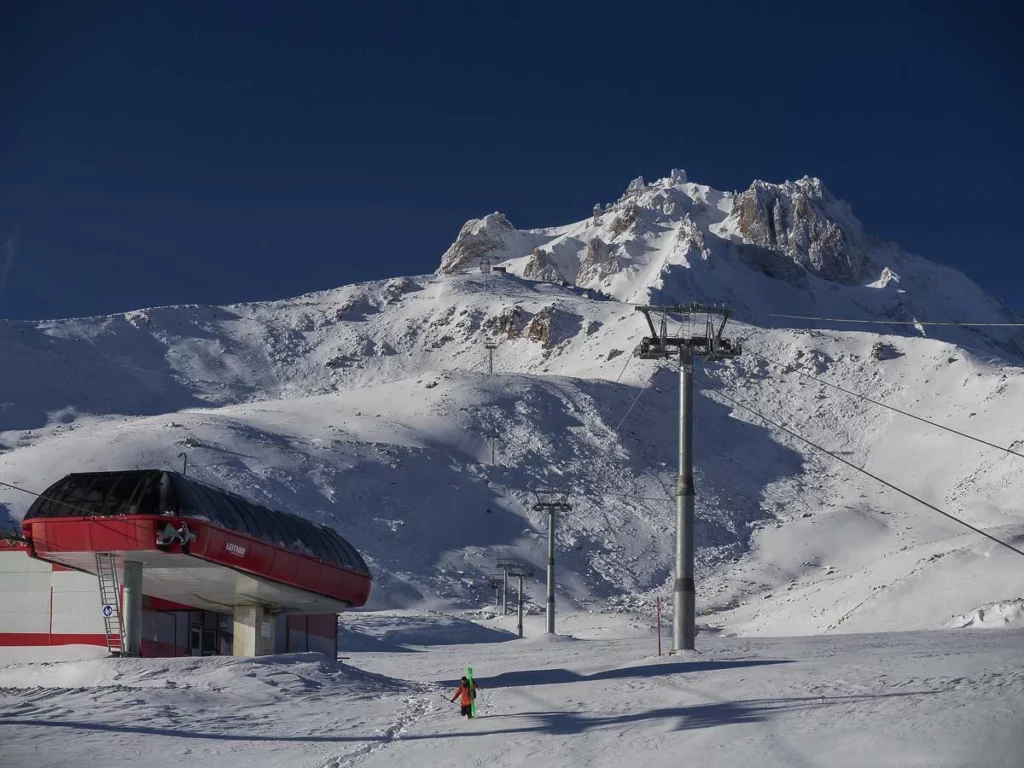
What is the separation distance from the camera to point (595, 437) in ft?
416

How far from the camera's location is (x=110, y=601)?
37188 millimetres

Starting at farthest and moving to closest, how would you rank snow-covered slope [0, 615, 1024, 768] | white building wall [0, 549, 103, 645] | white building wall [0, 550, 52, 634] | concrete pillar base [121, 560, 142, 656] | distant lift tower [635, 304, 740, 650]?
white building wall [0, 550, 52, 634] → white building wall [0, 549, 103, 645] → distant lift tower [635, 304, 740, 650] → concrete pillar base [121, 560, 142, 656] → snow-covered slope [0, 615, 1024, 768]

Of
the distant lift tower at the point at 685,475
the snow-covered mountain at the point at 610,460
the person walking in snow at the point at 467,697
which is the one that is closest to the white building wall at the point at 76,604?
the distant lift tower at the point at 685,475

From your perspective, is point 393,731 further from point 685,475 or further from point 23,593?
point 23,593

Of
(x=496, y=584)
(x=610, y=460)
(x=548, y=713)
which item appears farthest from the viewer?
(x=610, y=460)

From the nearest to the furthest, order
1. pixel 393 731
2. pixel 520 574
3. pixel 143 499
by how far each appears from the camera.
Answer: pixel 393 731 < pixel 143 499 < pixel 520 574

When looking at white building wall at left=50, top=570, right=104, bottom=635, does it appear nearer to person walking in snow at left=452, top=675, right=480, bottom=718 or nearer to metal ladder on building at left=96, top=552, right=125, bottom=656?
metal ladder on building at left=96, top=552, right=125, bottom=656

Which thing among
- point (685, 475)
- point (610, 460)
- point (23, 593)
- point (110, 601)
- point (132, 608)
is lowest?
point (132, 608)

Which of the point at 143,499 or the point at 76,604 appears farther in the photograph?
the point at 76,604

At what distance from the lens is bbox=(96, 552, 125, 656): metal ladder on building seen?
3550 centimetres

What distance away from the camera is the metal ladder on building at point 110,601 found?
35500mm

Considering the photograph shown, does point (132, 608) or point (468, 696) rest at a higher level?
point (132, 608)

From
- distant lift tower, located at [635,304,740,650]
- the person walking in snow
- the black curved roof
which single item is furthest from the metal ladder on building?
distant lift tower, located at [635,304,740,650]

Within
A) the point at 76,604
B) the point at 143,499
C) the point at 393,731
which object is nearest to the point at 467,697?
the point at 393,731
